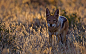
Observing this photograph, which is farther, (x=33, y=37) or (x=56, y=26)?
(x=33, y=37)

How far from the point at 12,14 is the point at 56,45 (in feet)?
14.8

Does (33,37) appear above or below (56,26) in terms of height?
below

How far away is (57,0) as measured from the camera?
44.1 ft

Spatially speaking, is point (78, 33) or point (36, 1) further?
point (36, 1)

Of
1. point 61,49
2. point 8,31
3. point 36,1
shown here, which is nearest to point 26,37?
point 8,31

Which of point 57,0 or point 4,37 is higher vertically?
point 57,0

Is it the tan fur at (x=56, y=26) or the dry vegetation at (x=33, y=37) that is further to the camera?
the tan fur at (x=56, y=26)

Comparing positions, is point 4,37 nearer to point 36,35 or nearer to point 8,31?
point 8,31

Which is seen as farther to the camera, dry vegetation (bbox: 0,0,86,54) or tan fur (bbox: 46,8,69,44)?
tan fur (bbox: 46,8,69,44)

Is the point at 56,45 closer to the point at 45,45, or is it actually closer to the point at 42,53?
the point at 45,45

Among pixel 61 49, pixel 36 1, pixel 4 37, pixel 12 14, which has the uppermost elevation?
pixel 36 1

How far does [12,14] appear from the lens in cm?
948

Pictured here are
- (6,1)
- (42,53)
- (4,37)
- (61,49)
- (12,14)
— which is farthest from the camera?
(6,1)

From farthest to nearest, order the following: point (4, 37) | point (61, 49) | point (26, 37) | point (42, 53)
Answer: point (26, 37) < point (4, 37) < point (61, 49) < point (42, 53)
